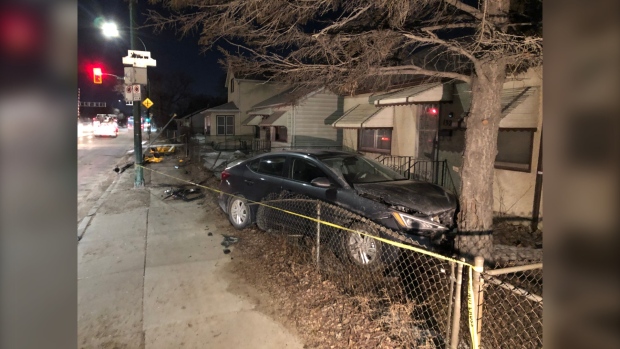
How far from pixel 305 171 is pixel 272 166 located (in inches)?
36.4

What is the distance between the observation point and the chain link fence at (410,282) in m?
2.92

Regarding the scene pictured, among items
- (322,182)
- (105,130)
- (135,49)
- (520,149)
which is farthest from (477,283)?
(105,130)

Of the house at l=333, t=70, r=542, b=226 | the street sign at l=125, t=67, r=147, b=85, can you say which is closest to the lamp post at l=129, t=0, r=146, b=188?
the street sign at l=125, t=67, r=147, b=85

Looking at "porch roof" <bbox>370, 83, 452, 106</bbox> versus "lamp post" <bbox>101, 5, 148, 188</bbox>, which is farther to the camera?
"lamp post" <bbox>101, 5, 148, 188</bbox>

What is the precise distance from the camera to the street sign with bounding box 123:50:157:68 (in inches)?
453

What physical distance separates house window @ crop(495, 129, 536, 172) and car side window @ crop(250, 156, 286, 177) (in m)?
4.59

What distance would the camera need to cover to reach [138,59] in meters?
11.7

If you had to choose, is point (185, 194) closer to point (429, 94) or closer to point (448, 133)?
point (429, 94)

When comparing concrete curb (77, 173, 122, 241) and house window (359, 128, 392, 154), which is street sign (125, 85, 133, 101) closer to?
concrete curb (77, 173, 122, 241)

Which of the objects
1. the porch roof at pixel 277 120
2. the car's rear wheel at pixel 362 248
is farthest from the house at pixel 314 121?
the car's rear wheel at pixel 362 248

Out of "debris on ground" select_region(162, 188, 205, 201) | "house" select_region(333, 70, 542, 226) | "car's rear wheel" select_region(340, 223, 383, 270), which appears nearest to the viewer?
"car's rear wheel" select_region(340, 223, 383, 270)
